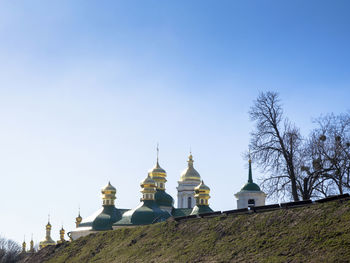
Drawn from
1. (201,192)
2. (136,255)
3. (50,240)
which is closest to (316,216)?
(136,255)

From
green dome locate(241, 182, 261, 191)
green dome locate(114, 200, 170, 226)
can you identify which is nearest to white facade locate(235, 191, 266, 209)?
green dome locate(241, 182, 261, 191)

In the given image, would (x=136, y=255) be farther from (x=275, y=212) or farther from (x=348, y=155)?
(x=348, y=155)

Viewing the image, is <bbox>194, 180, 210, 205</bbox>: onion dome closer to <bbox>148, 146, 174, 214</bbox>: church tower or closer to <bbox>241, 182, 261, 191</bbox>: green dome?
<bbox>148, 146, 174, 214</bbox>: church tower

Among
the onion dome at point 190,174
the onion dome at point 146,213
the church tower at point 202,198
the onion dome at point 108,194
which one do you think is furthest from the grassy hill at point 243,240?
the onion dome at point 190,174

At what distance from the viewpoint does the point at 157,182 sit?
2520 inches

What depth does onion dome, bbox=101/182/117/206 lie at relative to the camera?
58031 millimetres

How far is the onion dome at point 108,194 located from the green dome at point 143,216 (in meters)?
5.49

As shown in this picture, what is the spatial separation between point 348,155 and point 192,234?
29.9ft

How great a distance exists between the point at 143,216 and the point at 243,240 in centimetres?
2745

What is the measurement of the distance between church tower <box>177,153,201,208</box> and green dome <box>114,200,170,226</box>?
831 inches

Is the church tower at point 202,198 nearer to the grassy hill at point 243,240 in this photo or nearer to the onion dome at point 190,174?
the grassy hill at point 243,240

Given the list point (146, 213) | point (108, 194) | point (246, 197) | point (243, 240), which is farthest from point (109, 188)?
point (243, 240)

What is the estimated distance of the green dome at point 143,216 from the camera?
168 feet

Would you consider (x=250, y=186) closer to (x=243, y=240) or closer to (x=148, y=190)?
(x=148, y=190)
